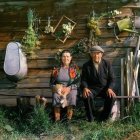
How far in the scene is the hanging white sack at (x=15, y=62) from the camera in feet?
33.8

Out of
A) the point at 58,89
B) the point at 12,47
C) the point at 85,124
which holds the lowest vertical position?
the point at 85,124

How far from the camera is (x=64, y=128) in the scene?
9.11 metres

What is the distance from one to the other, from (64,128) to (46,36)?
7.21 feet

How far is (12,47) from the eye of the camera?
1041cm

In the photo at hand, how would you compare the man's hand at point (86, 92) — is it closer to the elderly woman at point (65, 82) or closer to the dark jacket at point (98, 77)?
the dark jacket at point (98, 77)

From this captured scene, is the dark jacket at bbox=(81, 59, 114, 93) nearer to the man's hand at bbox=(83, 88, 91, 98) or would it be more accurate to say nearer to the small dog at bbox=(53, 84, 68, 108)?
the man's hand at bbox=(83, 88, 91, 98)

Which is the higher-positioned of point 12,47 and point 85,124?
point 12,47

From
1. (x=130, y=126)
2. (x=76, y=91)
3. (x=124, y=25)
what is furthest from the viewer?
(x=124, y=25)

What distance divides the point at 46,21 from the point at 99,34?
1.05 m

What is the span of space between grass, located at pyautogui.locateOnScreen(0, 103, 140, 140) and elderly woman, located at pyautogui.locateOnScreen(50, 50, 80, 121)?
23cm

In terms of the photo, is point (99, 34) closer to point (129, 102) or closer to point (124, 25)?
point (124, 25)

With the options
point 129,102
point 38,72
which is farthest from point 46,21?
point 129,102

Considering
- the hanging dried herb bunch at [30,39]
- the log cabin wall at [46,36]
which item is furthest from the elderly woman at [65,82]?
the hanging dried herb bunch at [30,39]

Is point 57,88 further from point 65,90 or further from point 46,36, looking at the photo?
point 46,36
